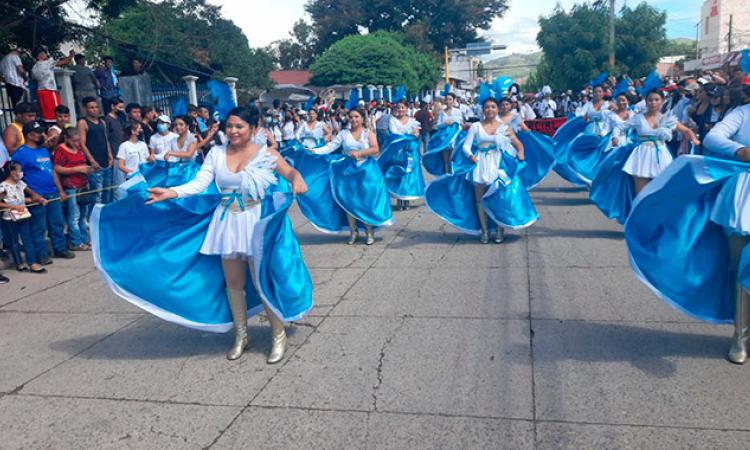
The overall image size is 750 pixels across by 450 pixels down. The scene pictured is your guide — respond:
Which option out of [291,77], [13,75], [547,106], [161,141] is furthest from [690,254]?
[291,77]

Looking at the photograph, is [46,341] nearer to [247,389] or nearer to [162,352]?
[162,352]

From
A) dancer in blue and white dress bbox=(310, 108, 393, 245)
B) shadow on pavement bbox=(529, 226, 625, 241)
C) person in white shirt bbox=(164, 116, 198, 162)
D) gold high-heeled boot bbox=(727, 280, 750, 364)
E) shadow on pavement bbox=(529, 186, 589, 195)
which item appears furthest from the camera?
shadow on pavement bbox=(529, 186, 589, 195)

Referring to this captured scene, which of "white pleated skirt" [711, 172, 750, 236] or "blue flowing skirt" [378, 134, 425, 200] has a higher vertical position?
"white pleated skirt" [711, 172, 750, 236]

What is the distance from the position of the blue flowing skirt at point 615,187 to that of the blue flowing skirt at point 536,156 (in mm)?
808

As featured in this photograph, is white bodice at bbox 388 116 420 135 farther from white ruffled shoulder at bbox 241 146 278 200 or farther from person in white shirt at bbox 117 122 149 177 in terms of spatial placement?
white ruffled shoulder at bbox 241 146 278 200

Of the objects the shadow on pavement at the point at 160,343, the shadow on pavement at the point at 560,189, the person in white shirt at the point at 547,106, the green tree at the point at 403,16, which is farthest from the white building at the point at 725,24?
the shadow on pavement at the point at 160,343

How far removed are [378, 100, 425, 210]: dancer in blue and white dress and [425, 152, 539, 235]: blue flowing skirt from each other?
1.92 m

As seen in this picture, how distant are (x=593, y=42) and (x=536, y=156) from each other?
31187 millimetres

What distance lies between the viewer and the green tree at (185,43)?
57.1ft

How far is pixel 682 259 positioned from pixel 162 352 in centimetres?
375

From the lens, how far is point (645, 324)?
199 inches

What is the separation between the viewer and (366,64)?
4078 centimetres

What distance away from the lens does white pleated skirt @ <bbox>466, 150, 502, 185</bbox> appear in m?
7.96

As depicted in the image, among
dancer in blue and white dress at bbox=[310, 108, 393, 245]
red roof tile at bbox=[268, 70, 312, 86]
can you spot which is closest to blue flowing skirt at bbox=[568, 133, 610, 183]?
dancer in blue and white dress at bbox=[310, 108, 393, 245]
